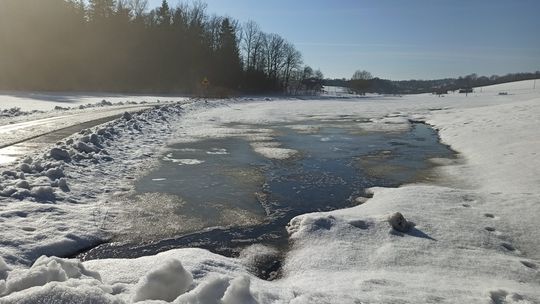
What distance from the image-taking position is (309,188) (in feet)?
34.8

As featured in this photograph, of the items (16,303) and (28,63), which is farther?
(28,63)

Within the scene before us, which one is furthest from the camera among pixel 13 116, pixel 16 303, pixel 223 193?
pixel 13 116

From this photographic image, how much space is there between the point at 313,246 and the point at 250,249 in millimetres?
909

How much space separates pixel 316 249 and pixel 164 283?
293 centimetres

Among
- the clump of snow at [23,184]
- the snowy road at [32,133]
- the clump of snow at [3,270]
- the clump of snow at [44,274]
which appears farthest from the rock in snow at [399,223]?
the snowy road at [32,133]

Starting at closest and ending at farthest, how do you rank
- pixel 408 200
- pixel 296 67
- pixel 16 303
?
pixel 16 303 → pixel 408 200 → pixel 296 67

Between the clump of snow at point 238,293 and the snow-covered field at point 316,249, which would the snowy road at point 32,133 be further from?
the clump of snow at point 238,293

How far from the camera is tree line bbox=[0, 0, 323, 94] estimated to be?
2286 inches

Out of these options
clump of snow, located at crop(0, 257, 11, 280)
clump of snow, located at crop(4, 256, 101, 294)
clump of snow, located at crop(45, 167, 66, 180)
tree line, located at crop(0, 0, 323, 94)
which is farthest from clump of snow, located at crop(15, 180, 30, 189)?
tree line, located at crop(0, 0, 323, 94)

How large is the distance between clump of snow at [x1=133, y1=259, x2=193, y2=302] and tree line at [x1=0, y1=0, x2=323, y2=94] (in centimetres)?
5445

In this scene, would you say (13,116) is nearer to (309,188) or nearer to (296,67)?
(309,188)

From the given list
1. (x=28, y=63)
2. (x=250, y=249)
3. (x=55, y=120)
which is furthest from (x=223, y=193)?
(x=28, y=63)

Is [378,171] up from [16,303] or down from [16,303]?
down

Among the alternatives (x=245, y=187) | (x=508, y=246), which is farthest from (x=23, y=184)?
(x=508, y=246)
